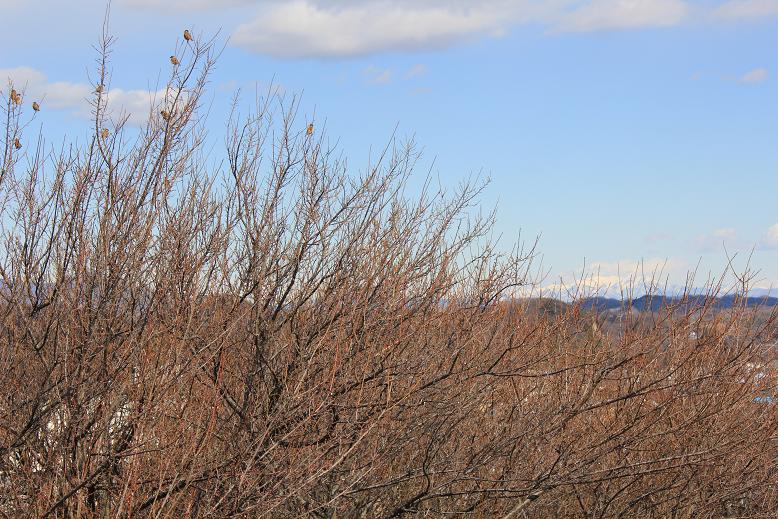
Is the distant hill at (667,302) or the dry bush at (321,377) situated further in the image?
the distant hill at (667,302)

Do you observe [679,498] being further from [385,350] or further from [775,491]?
[385,350]

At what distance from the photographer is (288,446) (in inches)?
344

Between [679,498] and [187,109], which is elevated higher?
A: [187,109]

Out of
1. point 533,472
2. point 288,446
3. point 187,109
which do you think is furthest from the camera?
point 533,472

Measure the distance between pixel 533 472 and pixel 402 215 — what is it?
2.90m

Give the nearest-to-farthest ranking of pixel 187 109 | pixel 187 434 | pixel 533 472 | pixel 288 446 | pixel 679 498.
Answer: pixel 187 434 → pixel 187 109 → pixel 288 446 → pixel 533 472 → pixel 679 498

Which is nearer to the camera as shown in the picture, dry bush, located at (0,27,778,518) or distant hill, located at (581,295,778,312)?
dry bush, located at (0,27,778,518)

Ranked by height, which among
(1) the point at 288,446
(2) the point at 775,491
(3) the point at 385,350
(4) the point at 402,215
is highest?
(4) the point at 402,215

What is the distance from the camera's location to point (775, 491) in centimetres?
1126

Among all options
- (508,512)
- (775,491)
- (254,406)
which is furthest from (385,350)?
(775,491)

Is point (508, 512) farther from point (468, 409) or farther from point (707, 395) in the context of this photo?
point (707, 395)

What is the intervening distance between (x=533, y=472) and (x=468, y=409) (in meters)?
0.90

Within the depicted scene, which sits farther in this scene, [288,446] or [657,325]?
[657,325]

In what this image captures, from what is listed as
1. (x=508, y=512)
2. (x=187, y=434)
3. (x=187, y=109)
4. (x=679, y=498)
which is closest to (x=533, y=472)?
(x=508, y=512)
